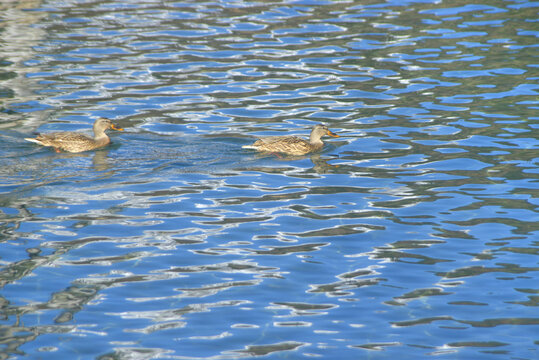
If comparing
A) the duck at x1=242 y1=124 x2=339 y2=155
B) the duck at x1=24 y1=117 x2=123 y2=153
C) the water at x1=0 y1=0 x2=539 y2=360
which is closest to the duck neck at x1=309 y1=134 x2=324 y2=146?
the duck at x1=242 y1=124 x2=339 y2=155

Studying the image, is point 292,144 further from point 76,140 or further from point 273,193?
point 76,140

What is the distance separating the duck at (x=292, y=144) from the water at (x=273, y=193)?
0.19 meters

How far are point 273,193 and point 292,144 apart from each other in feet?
6.85

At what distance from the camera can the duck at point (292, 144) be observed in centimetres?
1541

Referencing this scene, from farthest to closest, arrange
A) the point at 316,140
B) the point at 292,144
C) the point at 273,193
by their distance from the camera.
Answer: the point at 316,140 < the point at 292,144 < the point at 273,193

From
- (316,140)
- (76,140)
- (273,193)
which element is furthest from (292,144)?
(76,140)

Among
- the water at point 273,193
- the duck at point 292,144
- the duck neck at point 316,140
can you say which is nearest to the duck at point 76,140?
the water at point 273,193

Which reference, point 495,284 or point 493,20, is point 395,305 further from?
point 493,20

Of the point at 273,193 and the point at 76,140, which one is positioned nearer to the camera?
the point at 273,193

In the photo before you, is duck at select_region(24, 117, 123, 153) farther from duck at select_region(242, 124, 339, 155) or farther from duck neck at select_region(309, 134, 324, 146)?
duck neck at select_region(309, 134, 324, 146)

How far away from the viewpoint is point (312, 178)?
14.5 meters

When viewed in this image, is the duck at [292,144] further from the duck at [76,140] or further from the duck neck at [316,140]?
the duck at [76,140]

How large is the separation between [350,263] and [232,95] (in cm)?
894

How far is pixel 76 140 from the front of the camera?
15.9 m
